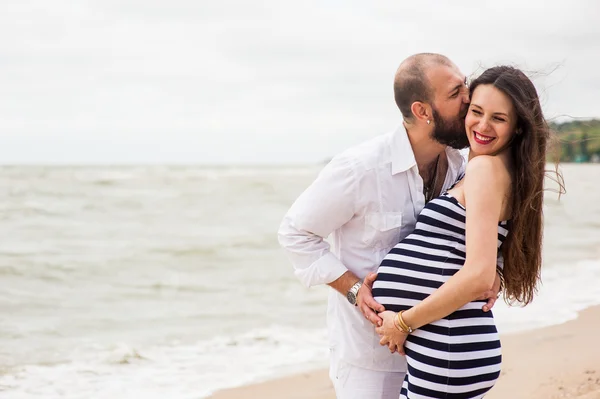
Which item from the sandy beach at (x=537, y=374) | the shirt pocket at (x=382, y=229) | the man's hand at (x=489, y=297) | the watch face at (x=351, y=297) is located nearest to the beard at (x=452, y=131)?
the shirt pocket at (x=382, y=229)

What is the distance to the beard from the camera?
2832 millimetres

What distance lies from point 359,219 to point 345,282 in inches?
11.1

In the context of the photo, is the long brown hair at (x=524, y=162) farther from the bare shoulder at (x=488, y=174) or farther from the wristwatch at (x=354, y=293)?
the wristwatch at (x=354, y=293)

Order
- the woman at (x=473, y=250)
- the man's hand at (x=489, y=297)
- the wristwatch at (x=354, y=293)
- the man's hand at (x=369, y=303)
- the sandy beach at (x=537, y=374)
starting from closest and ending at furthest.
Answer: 1. the woman at (x=473, y=250)
2. the man's hand at (x=489, y=297)
3. the man's hand at (x=369, y=303)
4. the wristwatch at (x=354, y=293)
5. the sandy beach at (x=537, y=374)

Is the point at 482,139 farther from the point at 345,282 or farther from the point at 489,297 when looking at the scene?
the point at 345,282

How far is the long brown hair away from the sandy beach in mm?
1983

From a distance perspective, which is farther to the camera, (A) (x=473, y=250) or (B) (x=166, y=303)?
(B) (x=166, y=303)

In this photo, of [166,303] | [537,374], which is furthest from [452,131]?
[166,303]

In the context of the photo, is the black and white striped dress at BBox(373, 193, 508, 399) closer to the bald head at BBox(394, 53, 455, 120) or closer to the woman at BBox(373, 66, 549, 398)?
the woman at BBox(373, 66, 549, 398)

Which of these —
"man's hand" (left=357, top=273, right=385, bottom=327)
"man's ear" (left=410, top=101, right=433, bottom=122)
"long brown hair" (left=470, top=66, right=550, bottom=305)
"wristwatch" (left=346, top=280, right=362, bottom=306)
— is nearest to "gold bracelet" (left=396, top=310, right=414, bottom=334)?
"man's hand" (left=357, top=273, right=385, bottom=327)

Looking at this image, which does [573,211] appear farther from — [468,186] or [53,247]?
[468,186]

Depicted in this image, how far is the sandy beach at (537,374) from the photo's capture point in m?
4.49

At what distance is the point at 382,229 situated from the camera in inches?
113

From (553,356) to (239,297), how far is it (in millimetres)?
4413
